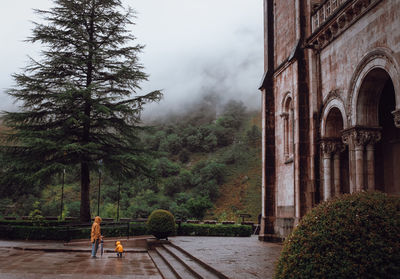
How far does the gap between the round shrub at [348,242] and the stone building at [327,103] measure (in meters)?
5.18

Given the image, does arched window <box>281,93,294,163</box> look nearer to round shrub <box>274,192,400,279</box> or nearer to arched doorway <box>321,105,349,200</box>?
arched doorway <box>321,105,349,200</box>

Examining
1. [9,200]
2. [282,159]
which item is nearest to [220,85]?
[9,200]

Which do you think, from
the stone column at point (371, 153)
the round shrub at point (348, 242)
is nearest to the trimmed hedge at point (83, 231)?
the stone column at point (371, 153)

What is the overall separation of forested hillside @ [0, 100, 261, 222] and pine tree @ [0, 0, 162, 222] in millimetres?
10653

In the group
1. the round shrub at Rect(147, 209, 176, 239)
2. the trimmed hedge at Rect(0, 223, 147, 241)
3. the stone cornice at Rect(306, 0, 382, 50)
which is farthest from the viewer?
the trimmed hedge at Rect(0, 223, 147, 241)

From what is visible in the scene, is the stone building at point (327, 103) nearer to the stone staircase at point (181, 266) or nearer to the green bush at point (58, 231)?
the stone staircase at point (181, 266)

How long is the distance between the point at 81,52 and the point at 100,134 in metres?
4.94

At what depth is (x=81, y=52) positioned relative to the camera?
22109 mm

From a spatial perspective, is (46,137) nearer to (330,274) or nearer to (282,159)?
(282,159)

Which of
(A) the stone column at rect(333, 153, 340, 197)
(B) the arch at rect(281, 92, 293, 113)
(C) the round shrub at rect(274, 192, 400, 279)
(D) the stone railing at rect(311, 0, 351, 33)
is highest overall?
(D) the stone railing at rect(311, 0, 351, 33)

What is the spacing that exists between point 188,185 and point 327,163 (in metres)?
49.0

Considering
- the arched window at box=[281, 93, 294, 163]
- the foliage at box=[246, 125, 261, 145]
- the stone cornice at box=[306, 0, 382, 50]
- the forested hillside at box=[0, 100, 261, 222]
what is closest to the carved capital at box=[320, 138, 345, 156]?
the arched window at box=[281, 93, 294, 163]

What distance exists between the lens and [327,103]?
12.3 meters

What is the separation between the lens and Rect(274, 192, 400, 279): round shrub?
3.52 meters
